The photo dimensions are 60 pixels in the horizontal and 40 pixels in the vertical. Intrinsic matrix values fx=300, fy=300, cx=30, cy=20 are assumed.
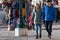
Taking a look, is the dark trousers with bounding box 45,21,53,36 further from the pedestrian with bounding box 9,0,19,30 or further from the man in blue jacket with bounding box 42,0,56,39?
the pedestrian with bounding box 9,0,19,30

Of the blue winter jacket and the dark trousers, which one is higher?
the blue winter jacket

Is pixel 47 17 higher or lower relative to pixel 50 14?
lower

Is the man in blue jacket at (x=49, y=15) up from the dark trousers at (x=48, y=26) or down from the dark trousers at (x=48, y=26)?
up

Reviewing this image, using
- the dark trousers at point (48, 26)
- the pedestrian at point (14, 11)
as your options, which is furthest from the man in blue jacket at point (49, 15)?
the pedestrian at point (14, 11)

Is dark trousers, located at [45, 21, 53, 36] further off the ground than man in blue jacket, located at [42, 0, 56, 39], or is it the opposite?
man in blue jacket, located at [42, 0, 56, 39]

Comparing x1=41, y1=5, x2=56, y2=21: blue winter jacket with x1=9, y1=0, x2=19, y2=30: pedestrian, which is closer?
x1=41, y1=5, x2=56, y2=21: blue winter jacket

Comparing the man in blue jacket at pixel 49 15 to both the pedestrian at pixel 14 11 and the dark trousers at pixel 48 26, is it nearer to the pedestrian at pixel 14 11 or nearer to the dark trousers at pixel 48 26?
the dark trousers at pixel 48 26

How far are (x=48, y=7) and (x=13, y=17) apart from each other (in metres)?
5.79

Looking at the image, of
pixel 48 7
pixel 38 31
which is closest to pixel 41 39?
pixel 38 31

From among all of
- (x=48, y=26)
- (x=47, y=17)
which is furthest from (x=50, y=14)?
(x=48, y=26)

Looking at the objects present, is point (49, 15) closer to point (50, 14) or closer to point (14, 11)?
point (50, 14)

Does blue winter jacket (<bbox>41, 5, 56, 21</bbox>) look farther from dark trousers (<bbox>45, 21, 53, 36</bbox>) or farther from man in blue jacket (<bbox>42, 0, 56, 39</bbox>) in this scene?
dark trousers (<bbox>45, 21, 53, 36</bbox>)

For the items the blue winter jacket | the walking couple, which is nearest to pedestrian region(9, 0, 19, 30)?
the walking couple

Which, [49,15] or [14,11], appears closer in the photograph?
[49,15]
